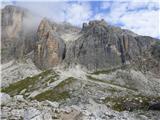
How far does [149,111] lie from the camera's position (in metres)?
131

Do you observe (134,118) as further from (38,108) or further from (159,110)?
(38,108)

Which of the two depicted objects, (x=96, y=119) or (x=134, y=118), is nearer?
(x=96, y=119)

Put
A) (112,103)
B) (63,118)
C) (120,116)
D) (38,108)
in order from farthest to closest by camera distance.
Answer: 1. (112,103)
2. (120,116)
3. (38,108)
4. (63,118)

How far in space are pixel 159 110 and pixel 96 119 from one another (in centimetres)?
2603

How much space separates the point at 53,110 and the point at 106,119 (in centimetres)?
3301

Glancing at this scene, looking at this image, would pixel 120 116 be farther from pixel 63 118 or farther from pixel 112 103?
pixel 112 103

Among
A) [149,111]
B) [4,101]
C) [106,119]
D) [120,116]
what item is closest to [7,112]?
[4,101]

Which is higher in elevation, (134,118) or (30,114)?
(30,114)

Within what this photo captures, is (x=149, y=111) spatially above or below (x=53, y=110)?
below

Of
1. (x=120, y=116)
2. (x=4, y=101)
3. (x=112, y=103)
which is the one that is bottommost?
(x=112, y=103)

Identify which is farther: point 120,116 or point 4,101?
point 120,116

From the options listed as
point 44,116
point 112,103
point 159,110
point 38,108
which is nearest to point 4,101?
point 38,108

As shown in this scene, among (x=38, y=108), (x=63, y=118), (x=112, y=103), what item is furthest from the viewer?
(x=112, y=103)

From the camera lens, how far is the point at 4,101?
111938 millimetres
